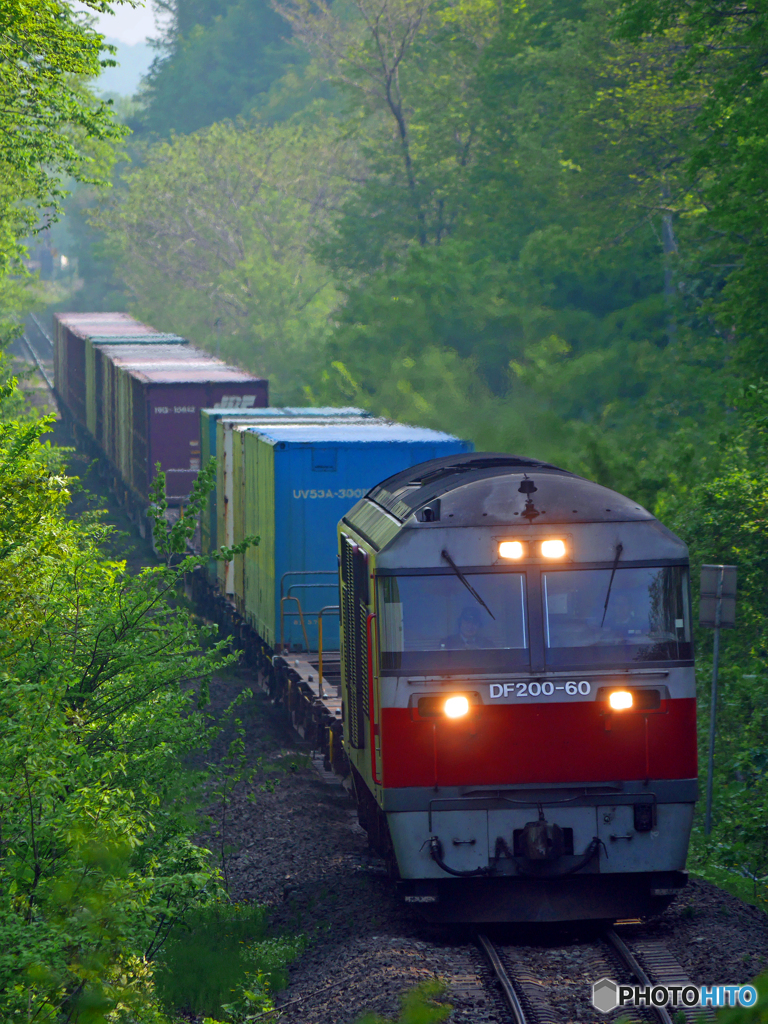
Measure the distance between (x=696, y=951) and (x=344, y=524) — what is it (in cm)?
478

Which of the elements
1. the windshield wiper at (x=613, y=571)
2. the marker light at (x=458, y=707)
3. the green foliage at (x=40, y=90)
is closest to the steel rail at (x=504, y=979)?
the marker light at (x=458, y=707)

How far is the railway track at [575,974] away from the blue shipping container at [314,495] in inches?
270

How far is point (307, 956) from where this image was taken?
30.9 ft

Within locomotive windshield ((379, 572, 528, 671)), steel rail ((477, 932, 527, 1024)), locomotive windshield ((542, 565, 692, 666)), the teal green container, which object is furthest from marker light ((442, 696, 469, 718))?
the teal green container

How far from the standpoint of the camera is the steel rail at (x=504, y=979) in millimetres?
7715

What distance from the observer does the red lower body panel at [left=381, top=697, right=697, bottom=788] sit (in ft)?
29.3

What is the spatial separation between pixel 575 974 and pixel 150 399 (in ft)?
64.5

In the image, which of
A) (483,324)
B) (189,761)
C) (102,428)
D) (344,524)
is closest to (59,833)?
(344,524)

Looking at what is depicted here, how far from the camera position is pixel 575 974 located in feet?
27.9

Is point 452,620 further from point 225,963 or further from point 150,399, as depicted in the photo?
point 150,399

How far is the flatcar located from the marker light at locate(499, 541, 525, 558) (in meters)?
0.01

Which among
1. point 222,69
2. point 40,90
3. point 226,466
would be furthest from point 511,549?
point 222,69

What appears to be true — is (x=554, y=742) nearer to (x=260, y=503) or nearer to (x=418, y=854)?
(x=418, y=854)

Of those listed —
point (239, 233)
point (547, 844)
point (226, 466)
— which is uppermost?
point (239, 233)
